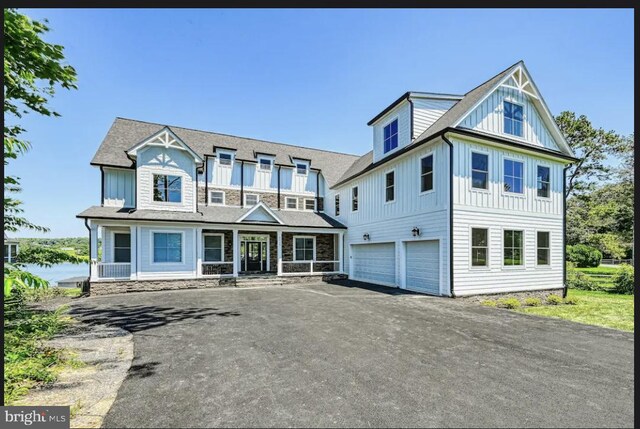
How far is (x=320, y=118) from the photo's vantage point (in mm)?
15250

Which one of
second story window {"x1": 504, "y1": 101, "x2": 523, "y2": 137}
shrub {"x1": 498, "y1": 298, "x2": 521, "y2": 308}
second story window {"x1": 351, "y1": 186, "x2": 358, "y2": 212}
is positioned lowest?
shrub {"x1": 498, "y1": 298, "x2": 521, "y2": 308}

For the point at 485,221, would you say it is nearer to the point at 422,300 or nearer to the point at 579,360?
the point at 422,300

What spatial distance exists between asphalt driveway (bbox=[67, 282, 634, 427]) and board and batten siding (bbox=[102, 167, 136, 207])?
8.76m

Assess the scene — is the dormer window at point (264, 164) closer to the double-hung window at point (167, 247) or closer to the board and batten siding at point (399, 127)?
the double-hung window at point (167, 247)

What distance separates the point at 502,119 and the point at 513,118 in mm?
735

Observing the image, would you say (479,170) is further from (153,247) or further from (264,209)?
(153,247)

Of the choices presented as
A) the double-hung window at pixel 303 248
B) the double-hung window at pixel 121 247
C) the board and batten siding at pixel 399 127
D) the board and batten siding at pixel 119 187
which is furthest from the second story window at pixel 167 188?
the board and batten siding at pixel 399 127

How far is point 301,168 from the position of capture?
20844mm

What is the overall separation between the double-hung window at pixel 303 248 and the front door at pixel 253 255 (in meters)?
2.26

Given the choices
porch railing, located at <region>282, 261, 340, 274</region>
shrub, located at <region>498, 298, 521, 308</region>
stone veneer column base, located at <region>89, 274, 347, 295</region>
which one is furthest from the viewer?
porch railing, located at <region>282, 261, 340, 274</region>

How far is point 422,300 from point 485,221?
416cm

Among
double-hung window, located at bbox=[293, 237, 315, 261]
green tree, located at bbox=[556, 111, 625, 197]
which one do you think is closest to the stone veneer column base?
double-hung window, located at bbox=[293, 237, 315, 261]

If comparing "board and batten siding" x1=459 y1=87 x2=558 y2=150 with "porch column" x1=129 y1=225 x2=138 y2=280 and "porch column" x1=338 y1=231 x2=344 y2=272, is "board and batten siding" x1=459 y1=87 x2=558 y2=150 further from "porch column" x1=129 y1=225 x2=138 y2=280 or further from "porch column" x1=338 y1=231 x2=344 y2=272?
"porch column" x1=129 y1=225 x2=138 y2=280

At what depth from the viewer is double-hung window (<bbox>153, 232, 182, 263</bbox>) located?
1468cm
